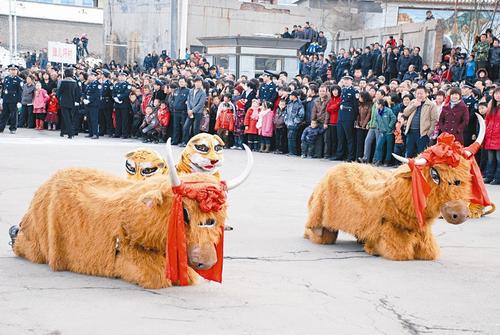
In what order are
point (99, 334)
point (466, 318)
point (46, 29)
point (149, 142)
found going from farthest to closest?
point (46, 29) < point (149, 142) < point (466, 318) < point (99, 334)

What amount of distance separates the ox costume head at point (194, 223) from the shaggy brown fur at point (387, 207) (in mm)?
2309

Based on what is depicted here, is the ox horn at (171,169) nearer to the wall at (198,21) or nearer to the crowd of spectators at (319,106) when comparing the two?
the crowd of spectators at (319,106)

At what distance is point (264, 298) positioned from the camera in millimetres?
5703

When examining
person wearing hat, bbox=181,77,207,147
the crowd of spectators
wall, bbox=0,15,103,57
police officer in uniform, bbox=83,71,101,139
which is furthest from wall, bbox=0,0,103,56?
person wearing hat, bbox=181,77,207,147

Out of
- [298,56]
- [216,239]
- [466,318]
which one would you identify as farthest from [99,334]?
[298,56]

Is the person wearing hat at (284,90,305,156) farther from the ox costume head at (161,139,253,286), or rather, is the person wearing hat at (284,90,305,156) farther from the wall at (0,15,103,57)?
the wall at (0,15,103,57)

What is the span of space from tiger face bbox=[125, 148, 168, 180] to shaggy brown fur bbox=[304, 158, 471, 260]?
5.73 ft

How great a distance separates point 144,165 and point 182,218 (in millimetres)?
2179

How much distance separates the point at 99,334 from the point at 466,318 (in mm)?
2602

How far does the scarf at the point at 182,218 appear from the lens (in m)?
5.53

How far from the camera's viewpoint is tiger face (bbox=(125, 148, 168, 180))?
25.0 feet

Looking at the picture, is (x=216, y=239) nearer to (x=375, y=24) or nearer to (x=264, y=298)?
(x=264, y=298)

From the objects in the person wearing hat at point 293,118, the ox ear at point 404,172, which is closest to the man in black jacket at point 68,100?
the person wearing hat at point 293,118

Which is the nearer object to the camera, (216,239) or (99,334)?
(99,334)
